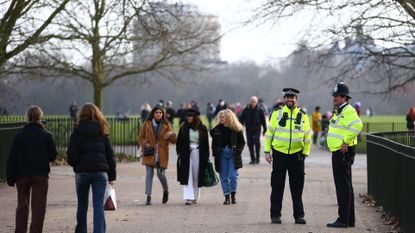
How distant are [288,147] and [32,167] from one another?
144 inches

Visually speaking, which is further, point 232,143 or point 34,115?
point 232,143

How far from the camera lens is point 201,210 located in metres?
15.1

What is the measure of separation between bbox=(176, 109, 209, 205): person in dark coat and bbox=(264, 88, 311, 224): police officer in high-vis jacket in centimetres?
318

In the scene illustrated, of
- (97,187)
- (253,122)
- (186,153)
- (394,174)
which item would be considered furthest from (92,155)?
(253,122)

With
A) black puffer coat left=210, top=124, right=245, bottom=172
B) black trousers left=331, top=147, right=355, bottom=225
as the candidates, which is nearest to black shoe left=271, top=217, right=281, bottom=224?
black trousers left=331, top=147, right=355, bottom=225

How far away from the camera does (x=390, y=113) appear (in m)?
132

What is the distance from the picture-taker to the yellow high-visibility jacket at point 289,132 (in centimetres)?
1323

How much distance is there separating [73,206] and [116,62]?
1976 cm

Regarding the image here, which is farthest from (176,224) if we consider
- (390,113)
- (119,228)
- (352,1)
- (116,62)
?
(390,113)

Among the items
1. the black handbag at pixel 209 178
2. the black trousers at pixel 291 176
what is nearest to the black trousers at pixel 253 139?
the black handbag at pixel 209 178

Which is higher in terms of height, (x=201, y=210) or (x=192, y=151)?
(x=192, y=151)

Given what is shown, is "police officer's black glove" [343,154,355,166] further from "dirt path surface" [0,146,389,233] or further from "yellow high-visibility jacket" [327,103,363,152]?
"dirt path surface" [0,146,389,233]

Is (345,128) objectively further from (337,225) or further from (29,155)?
(29,155)

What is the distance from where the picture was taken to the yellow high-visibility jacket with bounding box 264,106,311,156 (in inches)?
521
